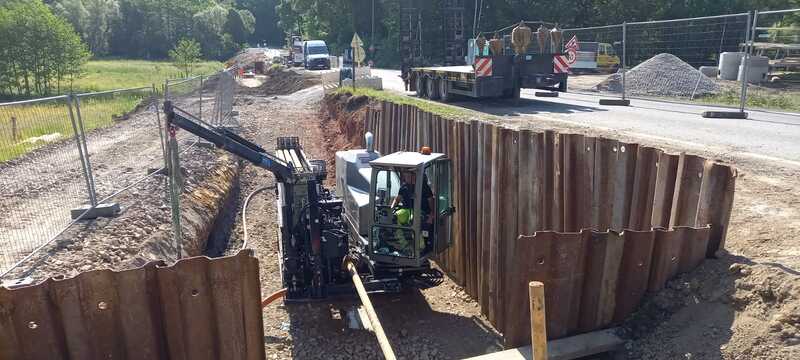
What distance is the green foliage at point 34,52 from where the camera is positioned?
39.5 m

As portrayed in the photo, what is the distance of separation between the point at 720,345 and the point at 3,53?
1871 inches

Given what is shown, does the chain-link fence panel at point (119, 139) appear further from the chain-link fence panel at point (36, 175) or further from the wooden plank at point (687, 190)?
the wooden plank at point (687, 190)

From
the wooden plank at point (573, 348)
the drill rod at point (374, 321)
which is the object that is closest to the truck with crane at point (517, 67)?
the drill rod at point (374, 321)

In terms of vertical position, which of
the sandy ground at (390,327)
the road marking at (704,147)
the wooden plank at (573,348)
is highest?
the road marking at (704,147)

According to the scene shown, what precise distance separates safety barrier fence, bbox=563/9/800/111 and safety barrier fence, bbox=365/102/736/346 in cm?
1115

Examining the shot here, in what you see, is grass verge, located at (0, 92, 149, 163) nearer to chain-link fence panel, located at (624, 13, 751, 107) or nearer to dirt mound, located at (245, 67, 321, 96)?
chain-link fence panel, located at (624, 13, 751, 107)

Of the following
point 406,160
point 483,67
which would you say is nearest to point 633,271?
point 406,160

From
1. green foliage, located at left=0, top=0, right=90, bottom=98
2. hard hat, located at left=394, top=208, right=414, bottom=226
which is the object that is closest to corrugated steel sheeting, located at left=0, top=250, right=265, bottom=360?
hard hat, located at left=394, top=208, right=414, bottom=226

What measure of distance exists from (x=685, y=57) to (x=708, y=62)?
379cm

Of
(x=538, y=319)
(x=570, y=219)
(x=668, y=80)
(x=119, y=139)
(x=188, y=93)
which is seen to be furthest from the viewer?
(x=668, y=80)

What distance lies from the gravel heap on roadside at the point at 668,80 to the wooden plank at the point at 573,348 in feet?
57.2

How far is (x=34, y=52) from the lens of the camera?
40844 millimetres

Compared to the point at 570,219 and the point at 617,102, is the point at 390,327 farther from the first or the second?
the point at 617,102

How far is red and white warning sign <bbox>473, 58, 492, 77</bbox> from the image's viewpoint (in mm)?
16700
